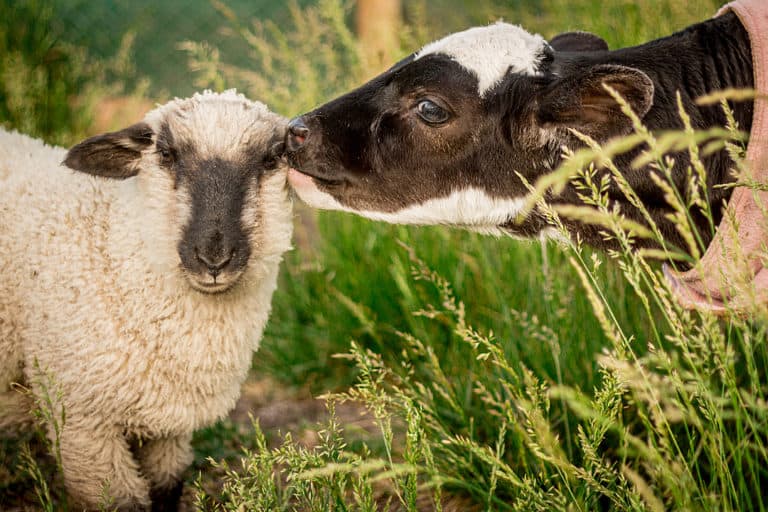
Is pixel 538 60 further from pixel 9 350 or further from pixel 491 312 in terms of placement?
pixel 9 350

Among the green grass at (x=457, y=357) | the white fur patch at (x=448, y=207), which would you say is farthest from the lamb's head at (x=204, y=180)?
the green grass at (x=457, y=357)

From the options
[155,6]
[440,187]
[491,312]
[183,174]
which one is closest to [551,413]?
[491,312]

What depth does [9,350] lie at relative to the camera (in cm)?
271

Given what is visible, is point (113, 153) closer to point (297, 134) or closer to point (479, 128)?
point (297, 134)

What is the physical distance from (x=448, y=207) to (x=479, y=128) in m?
0.33

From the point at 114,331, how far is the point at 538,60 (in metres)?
1.89

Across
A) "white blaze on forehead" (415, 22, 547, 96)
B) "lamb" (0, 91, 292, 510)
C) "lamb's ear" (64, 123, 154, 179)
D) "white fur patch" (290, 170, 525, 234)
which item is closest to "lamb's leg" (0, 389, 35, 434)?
"lamb" (0, 91, 292, 510)

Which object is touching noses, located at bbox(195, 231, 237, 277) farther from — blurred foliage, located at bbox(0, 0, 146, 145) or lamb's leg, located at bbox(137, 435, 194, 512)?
blurred foliage, located at bbox(0, 0, 146, 145)

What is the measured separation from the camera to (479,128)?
2.70 metres

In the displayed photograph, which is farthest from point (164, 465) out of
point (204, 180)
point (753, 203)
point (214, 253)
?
point (753, 203)

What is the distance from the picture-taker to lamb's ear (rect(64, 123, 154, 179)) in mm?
2594

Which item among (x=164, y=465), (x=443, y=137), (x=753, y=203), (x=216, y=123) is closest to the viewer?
(x=753, y=203)

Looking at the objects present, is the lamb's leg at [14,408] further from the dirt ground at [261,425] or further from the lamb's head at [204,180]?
the lamb's head at [204,180]

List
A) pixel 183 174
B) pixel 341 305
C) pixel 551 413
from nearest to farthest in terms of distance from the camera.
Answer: pixel 183 174
pixel 551 413
pixel 341 305
